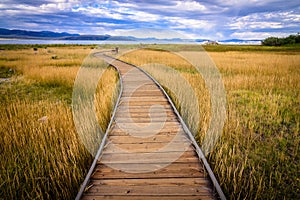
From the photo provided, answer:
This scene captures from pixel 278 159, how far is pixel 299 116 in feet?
9.37

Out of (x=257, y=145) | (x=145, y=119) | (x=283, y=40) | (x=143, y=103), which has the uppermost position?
(x=283, y=40)

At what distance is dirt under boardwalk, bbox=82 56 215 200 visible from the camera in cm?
257

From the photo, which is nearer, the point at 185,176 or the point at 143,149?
the point at 185,176

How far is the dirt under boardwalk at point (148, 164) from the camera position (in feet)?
8.44

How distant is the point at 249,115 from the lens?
19.6 feet

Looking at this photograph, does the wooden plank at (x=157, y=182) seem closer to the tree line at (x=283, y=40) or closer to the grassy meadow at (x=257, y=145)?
the grassy meadow at (x=257, y=145)

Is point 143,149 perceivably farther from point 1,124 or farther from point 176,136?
point 1,124

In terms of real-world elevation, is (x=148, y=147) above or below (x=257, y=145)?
above

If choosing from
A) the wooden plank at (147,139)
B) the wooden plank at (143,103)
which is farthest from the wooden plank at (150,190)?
the wooden plank at (143,103)

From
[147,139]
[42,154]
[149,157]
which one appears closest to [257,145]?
[147,139]

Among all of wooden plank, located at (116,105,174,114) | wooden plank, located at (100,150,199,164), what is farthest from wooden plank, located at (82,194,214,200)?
wooden plank, located at (116,105,174,114)

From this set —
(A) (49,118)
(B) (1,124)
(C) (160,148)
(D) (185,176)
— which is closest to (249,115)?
(C) (160,148)

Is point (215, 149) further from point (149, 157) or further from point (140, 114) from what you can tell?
point (140, 114)

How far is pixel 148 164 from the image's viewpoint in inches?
126
